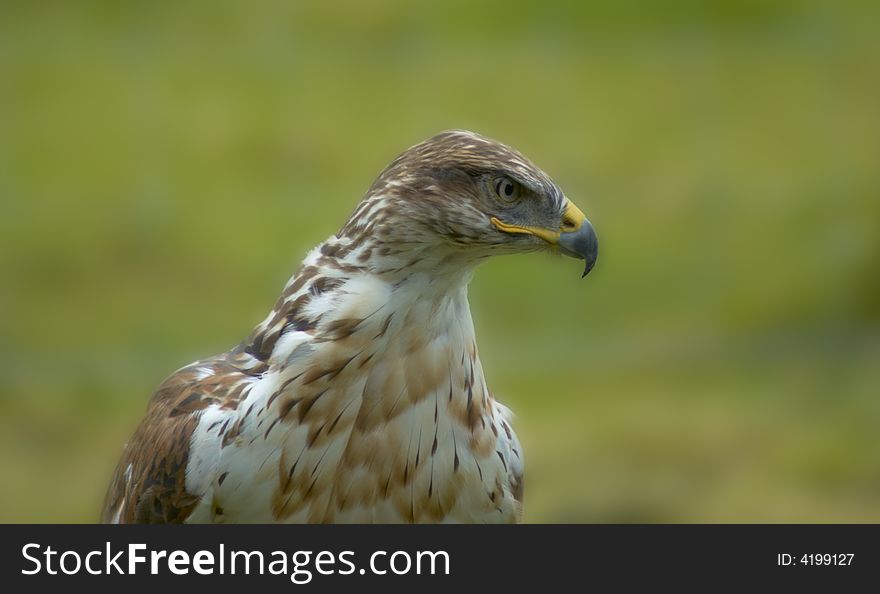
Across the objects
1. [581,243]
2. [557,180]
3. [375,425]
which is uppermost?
[557,180]

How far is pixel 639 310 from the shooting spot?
715cm

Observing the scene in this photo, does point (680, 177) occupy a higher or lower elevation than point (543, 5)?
lower

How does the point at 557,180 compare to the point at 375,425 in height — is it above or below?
above

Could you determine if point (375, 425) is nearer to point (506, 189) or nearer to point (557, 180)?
point (506, 189)

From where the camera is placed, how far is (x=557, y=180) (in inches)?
257

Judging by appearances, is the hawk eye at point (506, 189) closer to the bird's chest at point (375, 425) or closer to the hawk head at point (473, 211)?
the hawk head at point (473, 211)

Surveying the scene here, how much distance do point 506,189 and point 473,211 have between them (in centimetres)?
8

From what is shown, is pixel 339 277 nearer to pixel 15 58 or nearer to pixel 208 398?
pixel 208 398

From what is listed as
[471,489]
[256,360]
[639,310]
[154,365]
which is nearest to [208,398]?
[256,360]

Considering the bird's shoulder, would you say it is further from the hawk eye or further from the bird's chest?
the hawk eye

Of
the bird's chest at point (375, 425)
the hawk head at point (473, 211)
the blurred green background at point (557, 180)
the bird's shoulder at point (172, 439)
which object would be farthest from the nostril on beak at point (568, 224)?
the blurred green background at point (557, 180)

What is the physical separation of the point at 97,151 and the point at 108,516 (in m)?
4.59

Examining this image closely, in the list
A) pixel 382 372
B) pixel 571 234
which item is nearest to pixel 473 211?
pixel 571 234

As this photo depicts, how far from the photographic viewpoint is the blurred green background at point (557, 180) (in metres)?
6.56
